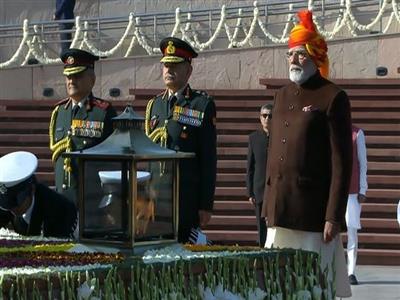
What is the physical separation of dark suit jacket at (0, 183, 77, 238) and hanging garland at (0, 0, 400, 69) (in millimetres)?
14243

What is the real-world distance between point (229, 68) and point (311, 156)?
13.8 metres

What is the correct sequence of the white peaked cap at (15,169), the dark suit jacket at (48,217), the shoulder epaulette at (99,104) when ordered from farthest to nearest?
the shoulder epaulette at (99,104) < the dark suit jacket at (48,217) < the white peaked cap at (15,169)

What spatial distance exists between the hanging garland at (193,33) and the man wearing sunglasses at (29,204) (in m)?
14.3

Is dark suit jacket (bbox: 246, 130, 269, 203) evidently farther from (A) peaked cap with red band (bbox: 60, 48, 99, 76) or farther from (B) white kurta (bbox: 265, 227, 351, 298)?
(B) white kurta (bbox: 265, 227, 351, 298)

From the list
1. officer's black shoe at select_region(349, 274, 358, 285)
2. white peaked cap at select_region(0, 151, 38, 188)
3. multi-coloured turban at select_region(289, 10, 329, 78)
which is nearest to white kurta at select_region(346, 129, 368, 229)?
officer's black shoe at select_region(349, 274, 358, 285)

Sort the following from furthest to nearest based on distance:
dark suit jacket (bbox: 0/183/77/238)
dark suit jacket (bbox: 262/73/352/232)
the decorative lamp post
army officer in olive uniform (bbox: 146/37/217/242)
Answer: army officer in olive uniform (bbox: 146/37/217/242)
dark suit jacket (bbox: 262/73/352/232)
dark suit jacket (bbox: 0/183/77/238)
the decorative lamp post

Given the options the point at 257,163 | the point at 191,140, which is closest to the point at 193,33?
the point at 257,163

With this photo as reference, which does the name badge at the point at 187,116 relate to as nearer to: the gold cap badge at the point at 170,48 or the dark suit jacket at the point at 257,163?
the gold cap badge at the point at 170,48

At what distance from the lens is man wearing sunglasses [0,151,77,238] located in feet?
18.9

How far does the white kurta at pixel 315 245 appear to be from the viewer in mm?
6234

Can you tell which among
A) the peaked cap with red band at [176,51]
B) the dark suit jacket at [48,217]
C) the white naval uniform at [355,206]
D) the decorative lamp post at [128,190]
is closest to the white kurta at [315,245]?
the dark suit jacket at [48,217]

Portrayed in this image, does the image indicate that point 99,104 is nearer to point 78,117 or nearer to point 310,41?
point 78,117

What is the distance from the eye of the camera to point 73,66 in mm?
7141

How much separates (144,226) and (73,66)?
2.61m
